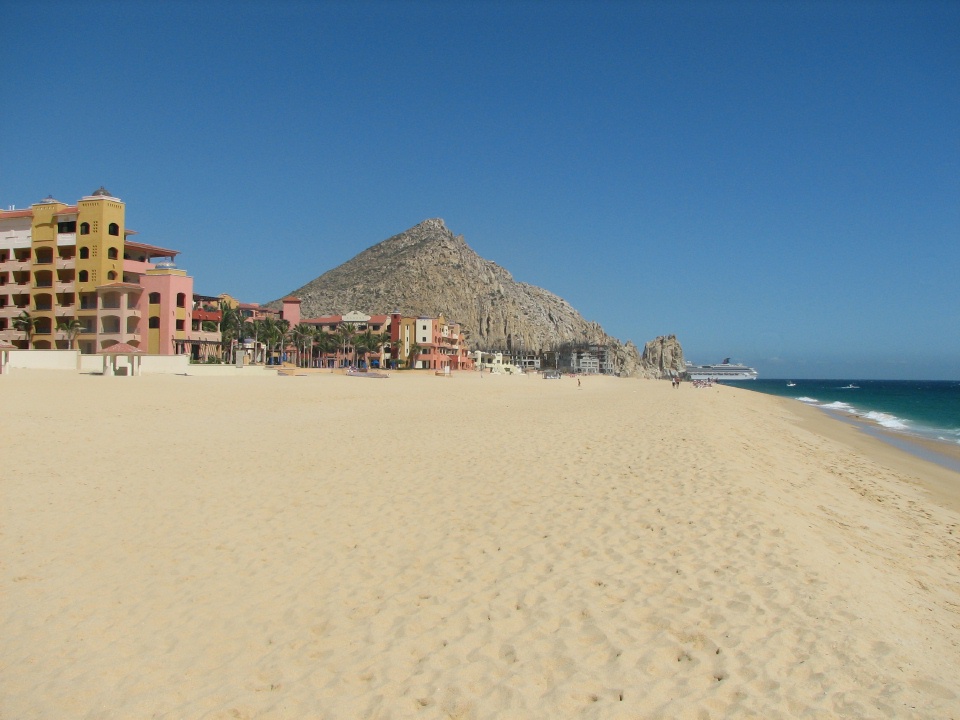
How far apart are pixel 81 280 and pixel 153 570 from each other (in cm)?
4830

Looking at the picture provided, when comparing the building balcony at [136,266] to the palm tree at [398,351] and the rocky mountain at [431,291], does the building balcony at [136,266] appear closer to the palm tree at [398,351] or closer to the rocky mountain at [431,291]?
the palm tree at [398,351]

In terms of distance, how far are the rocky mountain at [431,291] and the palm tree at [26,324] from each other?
80.4 meters

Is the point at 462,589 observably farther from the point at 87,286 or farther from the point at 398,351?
the point at 398,351

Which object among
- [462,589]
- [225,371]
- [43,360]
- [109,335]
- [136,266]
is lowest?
[462,589]

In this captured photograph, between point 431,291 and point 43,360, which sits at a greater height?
point 431,291

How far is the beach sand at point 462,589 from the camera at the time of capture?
4.09 meters

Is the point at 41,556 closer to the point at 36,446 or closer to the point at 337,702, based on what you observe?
the point at 337,702

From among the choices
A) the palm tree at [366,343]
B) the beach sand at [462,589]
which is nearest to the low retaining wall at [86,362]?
the beach sand at [462,589]

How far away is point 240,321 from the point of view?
218ft

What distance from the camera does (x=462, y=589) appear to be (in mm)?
5602

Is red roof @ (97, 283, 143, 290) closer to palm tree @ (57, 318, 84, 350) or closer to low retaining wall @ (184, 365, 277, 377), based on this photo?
palm tree @ (57, 318, 84, 350)

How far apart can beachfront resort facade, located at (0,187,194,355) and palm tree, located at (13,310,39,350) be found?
2.4 inches

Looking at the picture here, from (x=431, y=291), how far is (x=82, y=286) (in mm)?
98719

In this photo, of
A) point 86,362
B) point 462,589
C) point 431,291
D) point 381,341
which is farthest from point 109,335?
point 431,291
